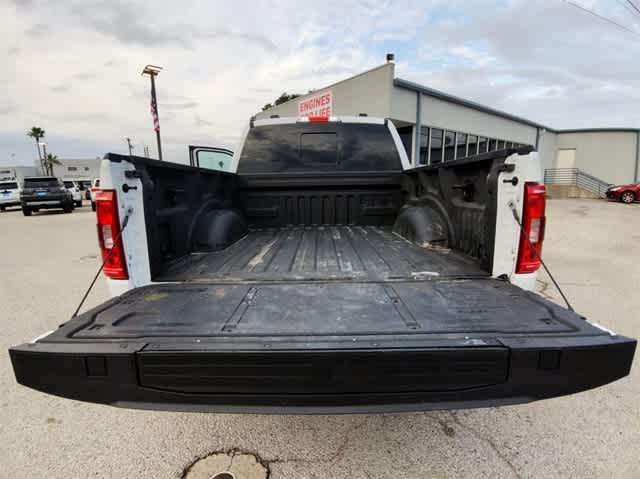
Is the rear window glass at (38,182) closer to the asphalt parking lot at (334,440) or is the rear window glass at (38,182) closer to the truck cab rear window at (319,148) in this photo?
the asphalt parking lot at (334,440)

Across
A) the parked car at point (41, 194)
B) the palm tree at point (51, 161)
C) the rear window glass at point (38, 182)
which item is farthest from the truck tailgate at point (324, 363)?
the palm tree at point (51, 161)

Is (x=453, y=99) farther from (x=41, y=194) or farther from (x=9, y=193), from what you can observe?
(x=9, y=193)

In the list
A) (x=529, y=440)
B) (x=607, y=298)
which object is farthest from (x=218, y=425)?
(x=607, y=298)

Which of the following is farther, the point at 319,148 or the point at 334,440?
the point at 319,148

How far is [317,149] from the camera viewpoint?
14.0 feet

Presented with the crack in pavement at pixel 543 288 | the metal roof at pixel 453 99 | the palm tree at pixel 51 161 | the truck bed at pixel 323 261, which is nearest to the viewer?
the truck bed at pixel 323 261

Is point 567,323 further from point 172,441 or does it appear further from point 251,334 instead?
point 172,441

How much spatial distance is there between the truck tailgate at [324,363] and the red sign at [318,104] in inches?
712

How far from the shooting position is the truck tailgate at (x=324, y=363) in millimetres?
1288

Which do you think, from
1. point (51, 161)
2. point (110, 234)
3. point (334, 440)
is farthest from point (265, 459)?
point (51, 161)

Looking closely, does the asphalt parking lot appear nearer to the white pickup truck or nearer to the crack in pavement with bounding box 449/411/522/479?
the crack in pavement with bounding box 449/411/522/479

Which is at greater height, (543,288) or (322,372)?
(322,372)

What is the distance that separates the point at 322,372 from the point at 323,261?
1347 mm

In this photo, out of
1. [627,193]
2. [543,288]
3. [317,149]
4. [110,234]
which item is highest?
[317,149]
